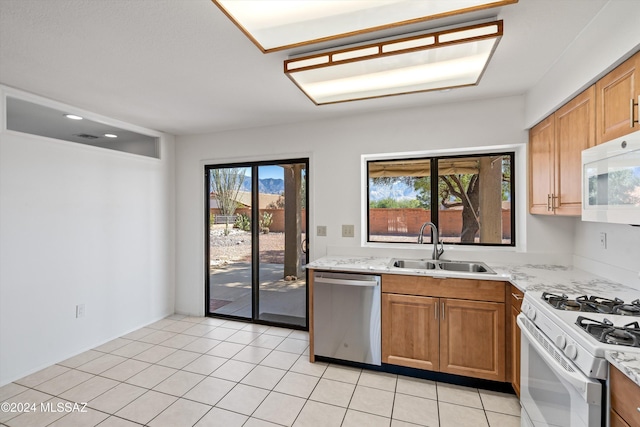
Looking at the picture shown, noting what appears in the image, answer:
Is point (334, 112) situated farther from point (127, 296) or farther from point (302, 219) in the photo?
point (127, 296)

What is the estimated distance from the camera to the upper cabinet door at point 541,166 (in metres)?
2.27

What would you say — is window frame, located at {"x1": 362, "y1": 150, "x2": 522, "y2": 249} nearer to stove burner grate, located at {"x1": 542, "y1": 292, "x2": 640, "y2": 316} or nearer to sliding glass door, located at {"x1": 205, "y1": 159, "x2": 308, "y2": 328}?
sliding glass door, located at {"x1": 205, "y1": 159, "x2": 308, "y2": 328}

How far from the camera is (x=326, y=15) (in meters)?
1.51

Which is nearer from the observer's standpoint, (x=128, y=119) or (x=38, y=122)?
(x=38, y=122)

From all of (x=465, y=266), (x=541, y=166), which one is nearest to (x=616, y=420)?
(x=465, y=266)

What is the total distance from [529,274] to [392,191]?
1485 millimetres

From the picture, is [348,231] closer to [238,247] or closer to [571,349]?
[238,247]

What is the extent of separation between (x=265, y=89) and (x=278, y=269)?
2.11 meters

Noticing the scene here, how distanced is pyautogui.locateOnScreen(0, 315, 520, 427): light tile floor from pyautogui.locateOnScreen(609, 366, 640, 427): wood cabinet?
1073 mm

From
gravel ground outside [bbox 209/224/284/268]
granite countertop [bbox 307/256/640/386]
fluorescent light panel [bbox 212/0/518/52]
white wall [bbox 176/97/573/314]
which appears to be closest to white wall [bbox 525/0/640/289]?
granite countertop [bbox 307/256/640/386]

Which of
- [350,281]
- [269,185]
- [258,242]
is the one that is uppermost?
[269,185]

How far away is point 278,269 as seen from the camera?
3.72m

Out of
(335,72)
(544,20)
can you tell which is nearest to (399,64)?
(335,72)

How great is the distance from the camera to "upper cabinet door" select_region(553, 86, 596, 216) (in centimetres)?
179
